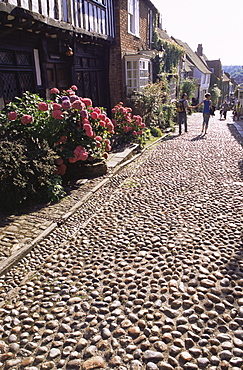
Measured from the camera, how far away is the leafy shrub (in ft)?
15.6

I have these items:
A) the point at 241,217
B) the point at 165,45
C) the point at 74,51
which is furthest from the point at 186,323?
the point at 165,45

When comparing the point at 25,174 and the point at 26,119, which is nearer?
the point at 25,174

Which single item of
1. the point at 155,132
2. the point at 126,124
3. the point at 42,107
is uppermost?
the point at 42,107

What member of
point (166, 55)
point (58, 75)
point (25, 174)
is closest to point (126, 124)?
point (58, 75)

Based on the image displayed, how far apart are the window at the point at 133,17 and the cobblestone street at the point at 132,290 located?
1021 cm

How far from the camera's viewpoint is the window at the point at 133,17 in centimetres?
1282

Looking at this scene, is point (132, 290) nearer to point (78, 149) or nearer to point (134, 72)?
point (78, 149)

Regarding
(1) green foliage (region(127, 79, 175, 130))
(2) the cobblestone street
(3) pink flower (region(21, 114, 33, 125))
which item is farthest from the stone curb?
(1) green foliage (region(127, 79, 175, 130))

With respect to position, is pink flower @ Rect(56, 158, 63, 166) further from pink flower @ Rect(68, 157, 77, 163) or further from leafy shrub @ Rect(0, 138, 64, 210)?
leafy shrub @ Rect(0, 138, 64, 210)

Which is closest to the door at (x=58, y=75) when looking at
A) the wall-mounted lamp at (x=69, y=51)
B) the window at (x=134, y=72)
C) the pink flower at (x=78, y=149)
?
the wall-mounted lamp at (x=69, y=51)

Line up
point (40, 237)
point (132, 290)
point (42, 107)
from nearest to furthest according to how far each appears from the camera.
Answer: point (132, 290), point (40, 237), point (42, 107)

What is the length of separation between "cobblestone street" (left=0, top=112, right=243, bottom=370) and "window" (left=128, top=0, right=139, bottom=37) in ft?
33.5

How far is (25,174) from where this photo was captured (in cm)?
495

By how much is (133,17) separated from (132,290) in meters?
13.1
